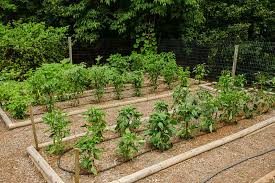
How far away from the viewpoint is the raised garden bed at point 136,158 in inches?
186

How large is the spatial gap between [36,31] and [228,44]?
6.22m

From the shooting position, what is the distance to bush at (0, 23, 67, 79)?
1010 centimetres

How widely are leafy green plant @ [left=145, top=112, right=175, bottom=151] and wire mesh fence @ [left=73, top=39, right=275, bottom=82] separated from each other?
5522 millimetres

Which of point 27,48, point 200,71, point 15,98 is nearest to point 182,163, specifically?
point 15,98

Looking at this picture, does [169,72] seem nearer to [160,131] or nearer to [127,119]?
[127,119]

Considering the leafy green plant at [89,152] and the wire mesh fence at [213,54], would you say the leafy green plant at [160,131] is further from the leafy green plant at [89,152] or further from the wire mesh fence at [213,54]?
the wire mesh fence at [213,54]

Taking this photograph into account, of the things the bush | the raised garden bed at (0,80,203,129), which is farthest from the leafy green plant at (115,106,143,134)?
the bush

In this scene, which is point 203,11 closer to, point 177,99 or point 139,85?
point 139,85

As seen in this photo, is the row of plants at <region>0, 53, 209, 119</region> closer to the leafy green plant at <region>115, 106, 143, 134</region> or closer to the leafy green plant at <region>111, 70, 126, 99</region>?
the leafy green plant at <region>111, 70, 126, 99</region>

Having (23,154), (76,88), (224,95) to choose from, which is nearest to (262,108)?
(224,95)

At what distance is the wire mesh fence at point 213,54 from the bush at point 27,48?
62.2 inches

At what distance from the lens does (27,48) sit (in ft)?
33.2

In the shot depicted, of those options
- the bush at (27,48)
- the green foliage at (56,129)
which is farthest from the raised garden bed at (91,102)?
the bush at (27,48)

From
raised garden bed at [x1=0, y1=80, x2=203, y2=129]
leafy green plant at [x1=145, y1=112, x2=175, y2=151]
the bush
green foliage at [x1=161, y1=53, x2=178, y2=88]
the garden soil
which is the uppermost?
the bush
